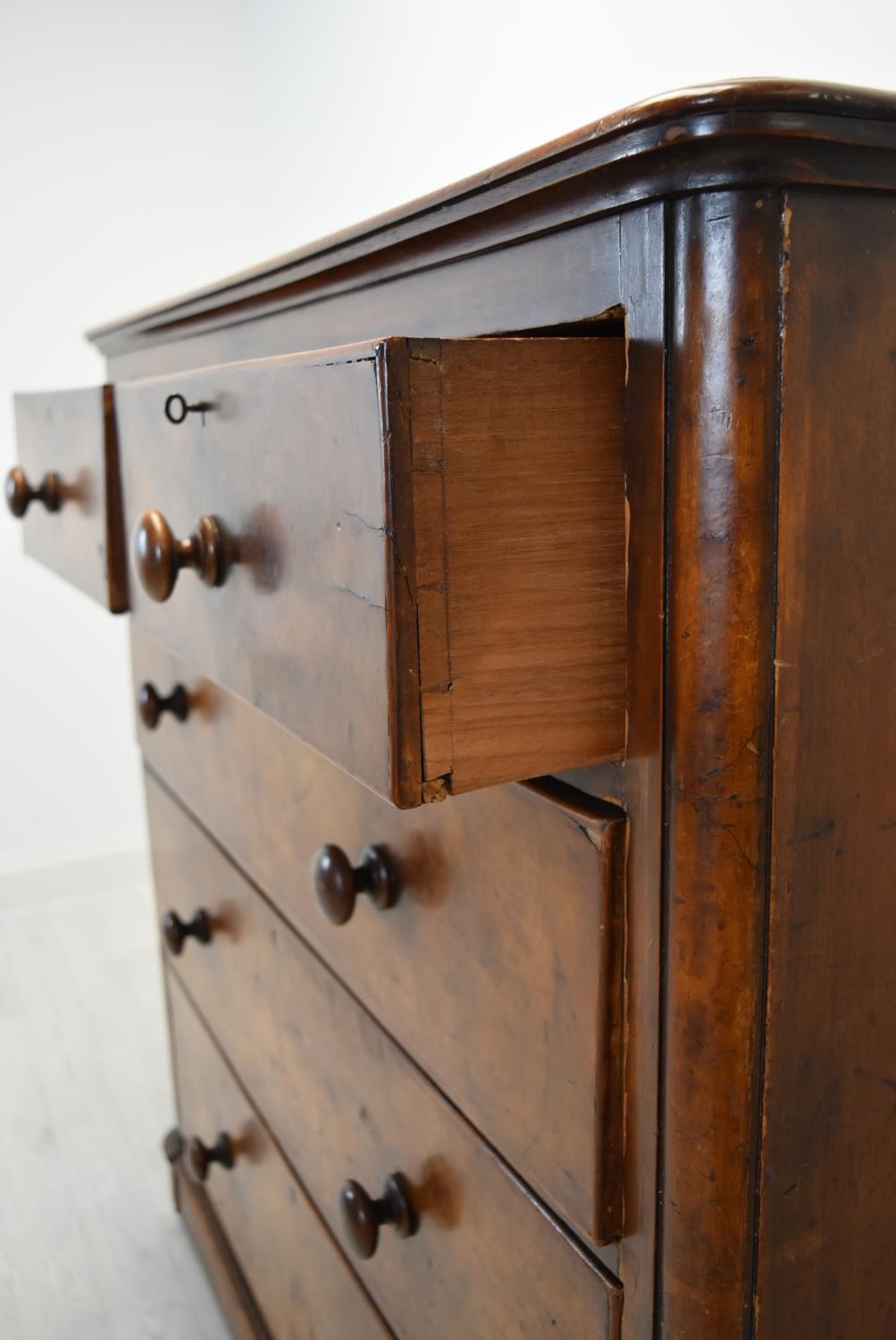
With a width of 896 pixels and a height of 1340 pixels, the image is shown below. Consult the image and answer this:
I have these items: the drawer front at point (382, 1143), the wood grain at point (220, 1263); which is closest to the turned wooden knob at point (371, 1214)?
the drawer front at point (382, 1143)

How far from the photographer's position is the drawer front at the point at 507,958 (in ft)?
1.60

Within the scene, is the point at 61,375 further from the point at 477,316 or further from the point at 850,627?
the point at 850,627

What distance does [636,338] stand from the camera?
415mm

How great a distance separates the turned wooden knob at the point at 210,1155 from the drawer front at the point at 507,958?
50cm

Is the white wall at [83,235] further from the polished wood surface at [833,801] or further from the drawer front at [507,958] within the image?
the polished wood surface at [833,801]

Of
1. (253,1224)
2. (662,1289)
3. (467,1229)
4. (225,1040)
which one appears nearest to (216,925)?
(225,1040)

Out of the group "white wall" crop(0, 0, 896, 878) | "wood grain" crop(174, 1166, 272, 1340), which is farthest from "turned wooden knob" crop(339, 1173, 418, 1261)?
"white wall" crop(0, 0, 896, 878)

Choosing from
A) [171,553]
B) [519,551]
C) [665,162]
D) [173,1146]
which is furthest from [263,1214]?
[665,162]

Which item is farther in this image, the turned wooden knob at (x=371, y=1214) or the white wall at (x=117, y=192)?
the white wall at (x=117, y=192)

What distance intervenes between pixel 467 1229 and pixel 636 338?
1.62 feet

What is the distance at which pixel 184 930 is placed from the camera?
3.68ft

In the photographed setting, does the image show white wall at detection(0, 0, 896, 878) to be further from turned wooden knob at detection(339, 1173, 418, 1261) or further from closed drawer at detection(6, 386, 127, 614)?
turned wooden knob at detection(339, 1173, 418, 1261)

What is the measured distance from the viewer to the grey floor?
4.38ft

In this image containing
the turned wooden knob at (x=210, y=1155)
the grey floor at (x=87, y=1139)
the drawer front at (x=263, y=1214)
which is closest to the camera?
the drawer front at (x=263, y=1214)
